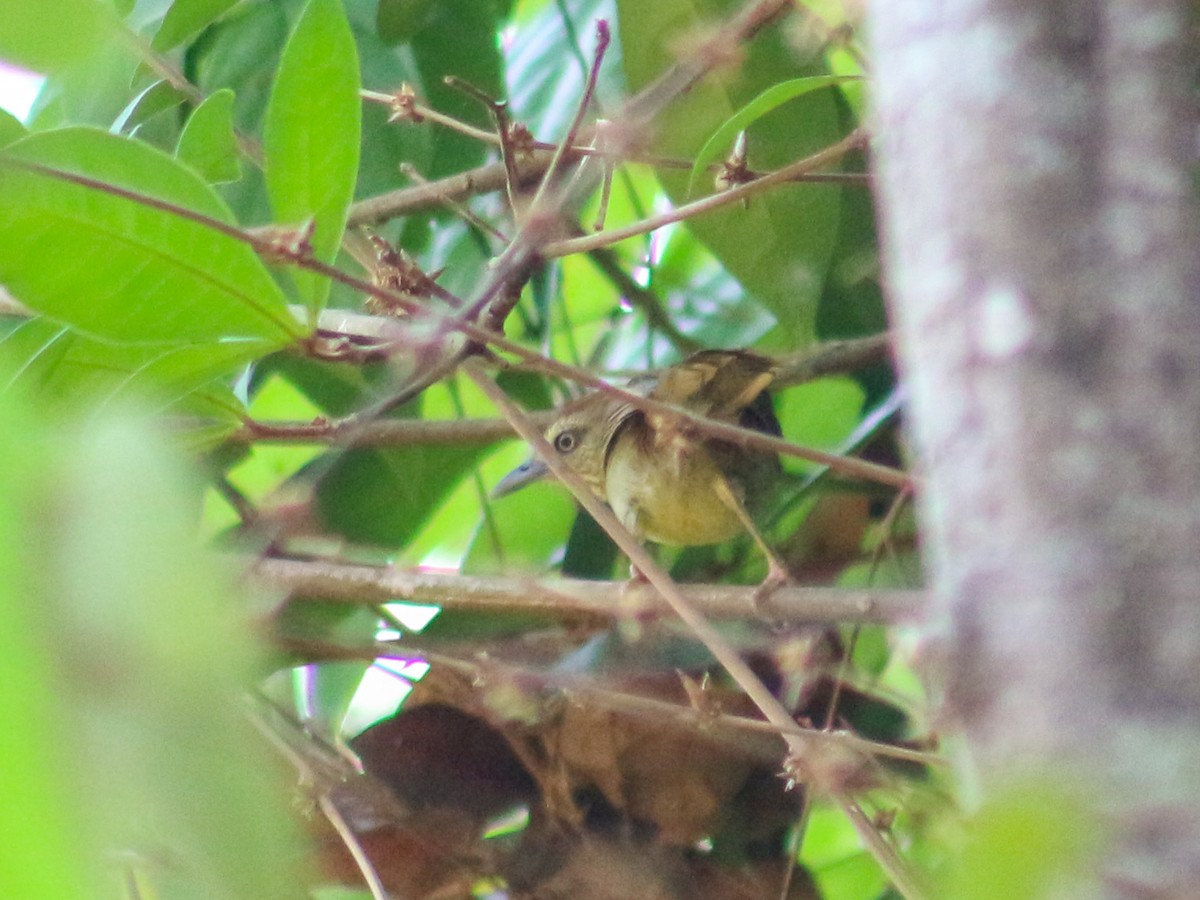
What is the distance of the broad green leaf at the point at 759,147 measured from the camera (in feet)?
4.14

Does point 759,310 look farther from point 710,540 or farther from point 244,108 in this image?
point 244,108

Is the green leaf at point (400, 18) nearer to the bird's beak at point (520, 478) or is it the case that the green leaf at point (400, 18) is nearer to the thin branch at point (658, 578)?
the bird's beak at point (520, 478)

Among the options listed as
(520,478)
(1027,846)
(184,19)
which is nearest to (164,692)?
(1027,846)

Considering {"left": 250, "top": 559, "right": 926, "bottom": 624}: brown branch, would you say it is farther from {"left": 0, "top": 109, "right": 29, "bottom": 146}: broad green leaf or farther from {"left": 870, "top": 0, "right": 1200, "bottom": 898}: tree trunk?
{"left": 870, "top": 0, "right": 1200, "bottom": 898}: tree trunk

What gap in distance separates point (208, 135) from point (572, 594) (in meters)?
0.45

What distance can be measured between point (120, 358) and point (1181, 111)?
73cm

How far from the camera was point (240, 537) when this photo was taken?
1.25m

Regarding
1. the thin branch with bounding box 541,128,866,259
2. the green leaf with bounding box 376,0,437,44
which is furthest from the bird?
the green leaf with bounding box 376,0,437,44

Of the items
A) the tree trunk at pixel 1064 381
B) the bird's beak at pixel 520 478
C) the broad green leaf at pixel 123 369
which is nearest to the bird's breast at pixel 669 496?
the bird's beak at pixel 520 478

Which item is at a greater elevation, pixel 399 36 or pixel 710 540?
pixel 399 36

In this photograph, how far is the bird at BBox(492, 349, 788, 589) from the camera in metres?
1.23

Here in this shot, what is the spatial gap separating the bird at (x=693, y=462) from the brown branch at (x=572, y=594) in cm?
17

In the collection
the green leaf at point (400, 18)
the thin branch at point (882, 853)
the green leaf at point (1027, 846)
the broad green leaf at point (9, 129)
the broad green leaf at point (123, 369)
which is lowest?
the thin branch at point (882, 853)

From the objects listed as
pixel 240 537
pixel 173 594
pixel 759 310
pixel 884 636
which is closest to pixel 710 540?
pixel 884 636
